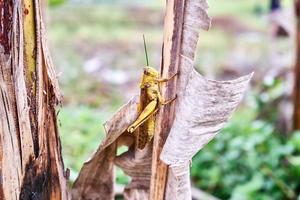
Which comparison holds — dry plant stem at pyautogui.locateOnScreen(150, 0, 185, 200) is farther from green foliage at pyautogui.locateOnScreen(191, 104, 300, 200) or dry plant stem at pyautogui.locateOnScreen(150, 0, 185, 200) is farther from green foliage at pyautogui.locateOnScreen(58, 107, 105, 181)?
green foliage at pyautogui.locateOnScreen(191, 104, 300, 200)

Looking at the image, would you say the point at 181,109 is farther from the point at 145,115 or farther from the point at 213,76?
the point at 213,76

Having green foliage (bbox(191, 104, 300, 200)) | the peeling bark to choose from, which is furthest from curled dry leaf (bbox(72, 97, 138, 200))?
green foliage (bbox(191, 104, 300, 200))

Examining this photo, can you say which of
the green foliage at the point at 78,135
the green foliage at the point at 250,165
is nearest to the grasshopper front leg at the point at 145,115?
the green foliage at the point at 78,135

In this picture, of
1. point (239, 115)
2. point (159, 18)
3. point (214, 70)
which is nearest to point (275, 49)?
point (214, 70)

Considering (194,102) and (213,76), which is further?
(213,76)

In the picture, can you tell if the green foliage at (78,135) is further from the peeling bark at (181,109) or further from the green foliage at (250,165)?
the peeling bark at (181,109)

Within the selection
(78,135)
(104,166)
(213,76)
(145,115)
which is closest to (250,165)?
(78,135)

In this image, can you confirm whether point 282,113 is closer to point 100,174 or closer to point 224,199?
point 224,199
